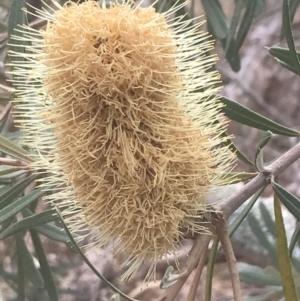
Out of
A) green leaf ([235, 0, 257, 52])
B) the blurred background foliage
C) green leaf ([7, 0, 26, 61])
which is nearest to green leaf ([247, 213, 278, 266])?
the blurred background foliage

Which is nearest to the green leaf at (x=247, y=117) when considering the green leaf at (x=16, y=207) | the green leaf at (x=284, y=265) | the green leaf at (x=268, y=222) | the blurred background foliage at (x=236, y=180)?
the blurred background foliage at (x=236, y=180)

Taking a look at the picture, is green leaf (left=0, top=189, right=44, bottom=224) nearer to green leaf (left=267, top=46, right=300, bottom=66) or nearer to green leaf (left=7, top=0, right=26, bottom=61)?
green leaf (left=7, top=0, right=26, bottom=61)

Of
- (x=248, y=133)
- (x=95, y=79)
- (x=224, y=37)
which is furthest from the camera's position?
(x=248, y=133)

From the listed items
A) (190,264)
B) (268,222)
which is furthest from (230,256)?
(268,222)

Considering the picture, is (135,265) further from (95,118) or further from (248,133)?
(248,133)

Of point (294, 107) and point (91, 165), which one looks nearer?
point (91, 165)

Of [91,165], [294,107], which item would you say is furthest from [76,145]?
[294,107]

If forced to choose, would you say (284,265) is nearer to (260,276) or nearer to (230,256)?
Answer: (230,256)
